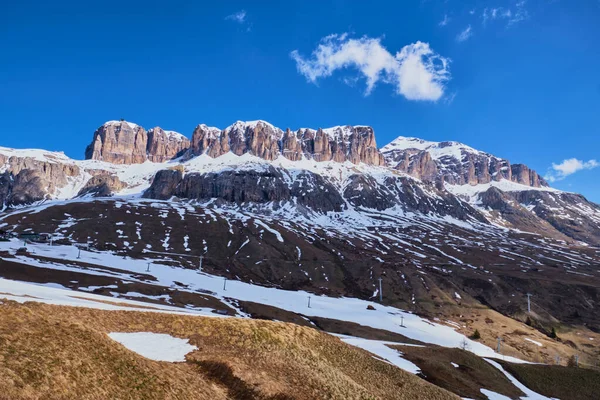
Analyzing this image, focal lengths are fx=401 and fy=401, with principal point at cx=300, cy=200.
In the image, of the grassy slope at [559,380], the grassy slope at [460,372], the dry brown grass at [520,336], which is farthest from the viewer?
the dry brown grass at [520,336]

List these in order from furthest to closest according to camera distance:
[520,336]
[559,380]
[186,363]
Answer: [520,336] < [559,380] < [186,363]

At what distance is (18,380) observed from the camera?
1561 cm

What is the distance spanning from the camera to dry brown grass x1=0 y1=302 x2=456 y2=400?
17498 mm

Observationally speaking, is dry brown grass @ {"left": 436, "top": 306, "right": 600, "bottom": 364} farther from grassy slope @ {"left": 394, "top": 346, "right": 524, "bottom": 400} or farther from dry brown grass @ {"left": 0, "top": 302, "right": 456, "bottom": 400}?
dry brown grass @ {"left": 0, "top": 302, "right": 456, "bottom": 400}

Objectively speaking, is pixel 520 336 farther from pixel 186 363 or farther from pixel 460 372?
pixel 186 363

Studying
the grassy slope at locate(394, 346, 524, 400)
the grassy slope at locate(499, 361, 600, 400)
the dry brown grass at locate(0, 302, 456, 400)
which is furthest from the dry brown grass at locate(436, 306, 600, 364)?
the dry brown grass at locate(0, 302, 456, 400)

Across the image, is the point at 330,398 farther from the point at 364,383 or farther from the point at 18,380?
the point at 18,380

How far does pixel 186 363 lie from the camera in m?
25.9

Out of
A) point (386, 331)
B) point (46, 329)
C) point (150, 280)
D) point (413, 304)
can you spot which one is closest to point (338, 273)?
point (413, 304)

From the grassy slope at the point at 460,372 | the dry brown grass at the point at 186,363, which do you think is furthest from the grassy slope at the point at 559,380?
the dry brown grass at the point at 186,363

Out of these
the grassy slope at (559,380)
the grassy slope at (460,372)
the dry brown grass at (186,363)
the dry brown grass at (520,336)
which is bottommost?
the dry brown grass at (520,336)

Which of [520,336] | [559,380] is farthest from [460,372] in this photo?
[520,336]

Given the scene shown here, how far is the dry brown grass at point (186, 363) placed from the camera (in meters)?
17.5

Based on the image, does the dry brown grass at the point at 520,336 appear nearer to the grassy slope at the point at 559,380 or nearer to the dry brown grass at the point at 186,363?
the grassy slope at the point at 559,380
